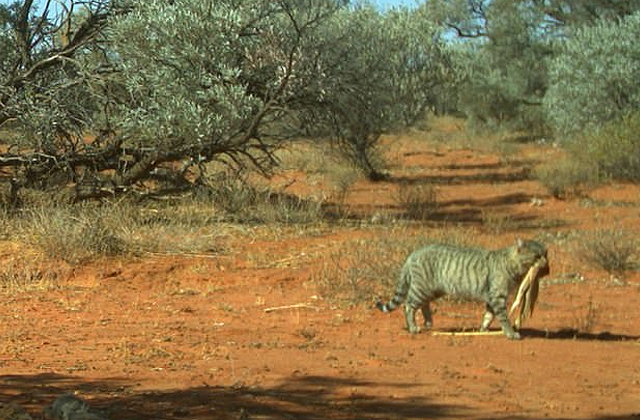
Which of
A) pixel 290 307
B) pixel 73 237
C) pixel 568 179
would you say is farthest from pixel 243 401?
pixel 568 179

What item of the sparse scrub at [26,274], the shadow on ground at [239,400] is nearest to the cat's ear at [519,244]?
the shadow on ground at [239,400]

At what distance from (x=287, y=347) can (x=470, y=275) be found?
1499 millimetres

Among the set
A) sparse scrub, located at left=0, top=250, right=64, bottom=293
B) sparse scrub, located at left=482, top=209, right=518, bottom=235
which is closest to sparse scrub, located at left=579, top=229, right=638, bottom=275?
sparse scrub, located at left=482, top=209, right=518, bottom=235

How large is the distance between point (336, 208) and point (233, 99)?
10.2ft

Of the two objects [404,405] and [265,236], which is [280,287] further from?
[404,405]

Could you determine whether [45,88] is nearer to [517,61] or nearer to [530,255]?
[530,255]

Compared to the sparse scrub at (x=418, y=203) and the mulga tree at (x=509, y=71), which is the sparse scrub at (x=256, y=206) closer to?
the sparse scrub at (x=418, y=203)

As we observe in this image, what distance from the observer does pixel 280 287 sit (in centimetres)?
1034

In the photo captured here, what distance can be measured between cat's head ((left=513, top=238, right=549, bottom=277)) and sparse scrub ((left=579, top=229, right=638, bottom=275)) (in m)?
3.85

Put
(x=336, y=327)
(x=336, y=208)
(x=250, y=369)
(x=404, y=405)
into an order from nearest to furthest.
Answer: (x=404, y=405) → (x=250, y=369) → (x=336, y=327) → (x=336, y=208)

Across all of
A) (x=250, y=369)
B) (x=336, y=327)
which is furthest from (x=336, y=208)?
(x=250, y=369)

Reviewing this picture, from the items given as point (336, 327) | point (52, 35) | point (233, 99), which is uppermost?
point (52, 35)

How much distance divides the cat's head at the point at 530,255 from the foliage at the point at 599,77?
16.4 meters

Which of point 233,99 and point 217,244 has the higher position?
point 233,99
